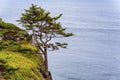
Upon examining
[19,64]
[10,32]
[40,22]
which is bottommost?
[19,64]

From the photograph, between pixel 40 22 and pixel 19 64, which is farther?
pixel 40 22

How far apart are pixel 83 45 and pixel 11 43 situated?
92.7m

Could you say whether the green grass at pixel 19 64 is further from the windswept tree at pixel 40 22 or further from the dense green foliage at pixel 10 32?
the windswept tree at pixel 40 22

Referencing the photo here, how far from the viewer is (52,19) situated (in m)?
36.3

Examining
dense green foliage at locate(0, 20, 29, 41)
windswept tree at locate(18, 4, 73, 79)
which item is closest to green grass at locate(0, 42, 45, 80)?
dense green foliage at locate(0, 20, 29, 41)

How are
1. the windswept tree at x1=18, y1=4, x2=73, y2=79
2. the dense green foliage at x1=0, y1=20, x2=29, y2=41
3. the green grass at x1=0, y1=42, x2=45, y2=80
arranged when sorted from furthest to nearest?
the windswept tree at x1=18, y1=4, x2=73, y2=79 → the dense green foliage at x1=0, y1=20, x2=29, y2=41 → the green grass at x1=0, y1=42, x2=45, y2=80

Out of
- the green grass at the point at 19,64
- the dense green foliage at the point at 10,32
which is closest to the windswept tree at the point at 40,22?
the dense green foliage at the point at 10,32

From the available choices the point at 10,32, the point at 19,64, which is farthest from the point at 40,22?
the point at 19,64

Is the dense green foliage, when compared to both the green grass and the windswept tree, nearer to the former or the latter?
the green grass

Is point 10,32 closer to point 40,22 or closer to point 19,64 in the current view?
point 40,22

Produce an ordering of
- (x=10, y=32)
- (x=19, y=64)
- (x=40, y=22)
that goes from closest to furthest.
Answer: (x=19, y=64), (x=10, y=32), (x=40, y=22)

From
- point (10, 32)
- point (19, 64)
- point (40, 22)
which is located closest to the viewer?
point (19, 64)

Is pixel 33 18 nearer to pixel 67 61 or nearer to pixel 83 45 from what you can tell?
pixel 67 61

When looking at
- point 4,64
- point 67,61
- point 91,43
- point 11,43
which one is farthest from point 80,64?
point 4,64
